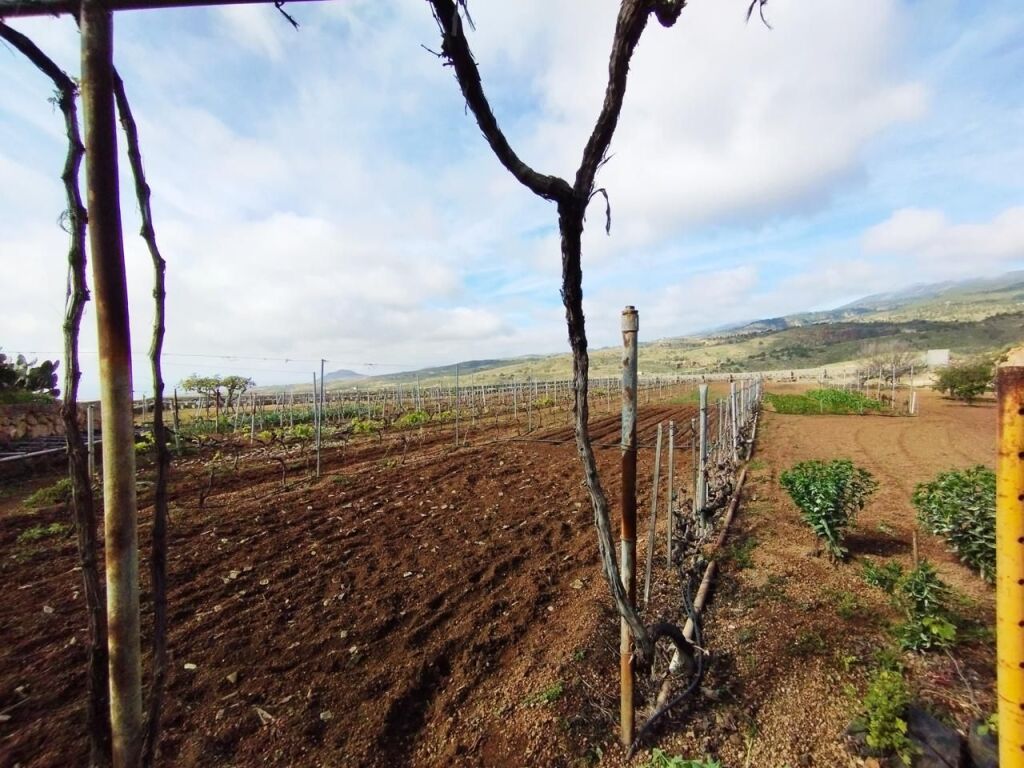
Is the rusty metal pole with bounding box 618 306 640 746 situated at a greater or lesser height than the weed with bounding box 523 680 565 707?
greater

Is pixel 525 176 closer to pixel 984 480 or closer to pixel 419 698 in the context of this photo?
pixel 419 698

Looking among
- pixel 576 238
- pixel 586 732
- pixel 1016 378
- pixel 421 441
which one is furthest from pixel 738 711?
pixel 421 441

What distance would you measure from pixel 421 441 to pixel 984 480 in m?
12.2

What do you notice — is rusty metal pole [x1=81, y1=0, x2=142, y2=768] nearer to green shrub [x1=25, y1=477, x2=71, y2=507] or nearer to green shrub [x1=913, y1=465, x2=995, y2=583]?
green shrub [x1=913, y1=465, x2=995, y2=583]

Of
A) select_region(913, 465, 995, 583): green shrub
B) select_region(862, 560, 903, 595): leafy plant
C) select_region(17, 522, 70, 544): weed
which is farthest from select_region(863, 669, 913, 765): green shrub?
select_region(17, 522, 70, 544): weed

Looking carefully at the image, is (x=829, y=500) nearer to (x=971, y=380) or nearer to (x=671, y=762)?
(x=671, y=762)

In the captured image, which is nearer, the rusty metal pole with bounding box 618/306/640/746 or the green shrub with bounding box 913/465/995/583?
the rusty metal pole with bounding box 618/306/640/746

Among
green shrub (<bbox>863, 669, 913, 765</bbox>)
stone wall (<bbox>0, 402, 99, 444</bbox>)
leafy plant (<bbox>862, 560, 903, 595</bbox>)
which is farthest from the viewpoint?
stone wall (<bbox>0, 402, 99, 444</bbox>)

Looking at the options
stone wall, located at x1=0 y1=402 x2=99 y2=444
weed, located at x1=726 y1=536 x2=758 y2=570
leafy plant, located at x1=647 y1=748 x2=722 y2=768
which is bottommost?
weed, located at x1=726 y1=536 x2=758 y2=570

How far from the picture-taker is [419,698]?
3070 millimetres

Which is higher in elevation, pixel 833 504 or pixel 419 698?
pixel 833 504

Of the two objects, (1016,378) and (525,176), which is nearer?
(1016,378)

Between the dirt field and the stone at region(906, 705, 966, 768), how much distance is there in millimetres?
368

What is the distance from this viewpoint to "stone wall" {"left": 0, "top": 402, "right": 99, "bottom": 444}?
12844mm
